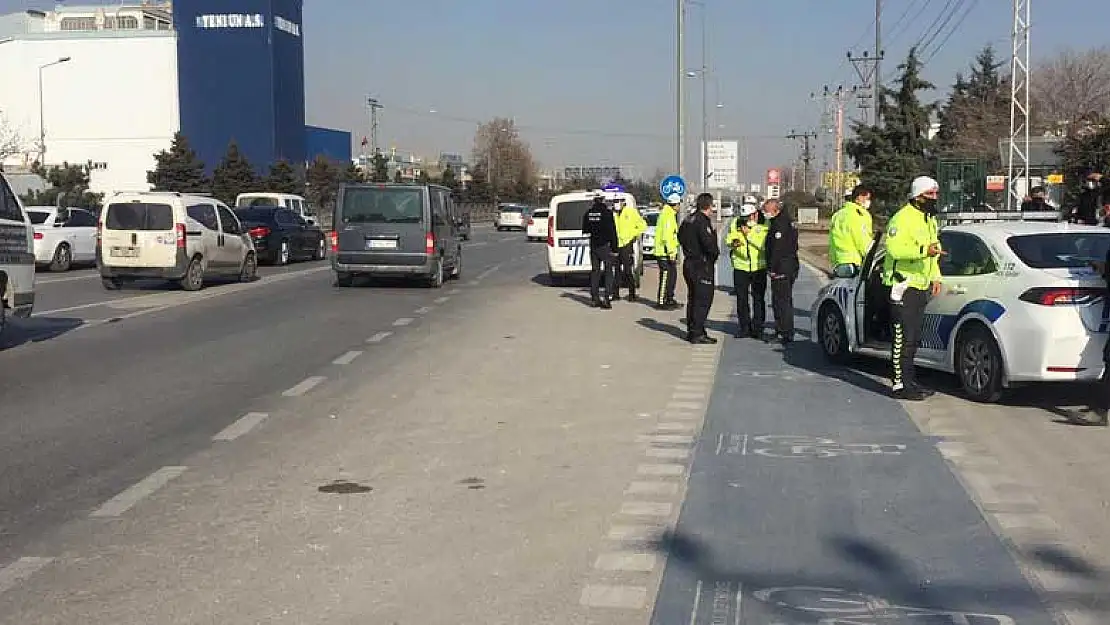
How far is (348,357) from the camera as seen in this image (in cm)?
1293

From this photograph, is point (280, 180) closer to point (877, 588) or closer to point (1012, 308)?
point (1012, 308)

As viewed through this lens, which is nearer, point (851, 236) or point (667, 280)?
point (851, 236)

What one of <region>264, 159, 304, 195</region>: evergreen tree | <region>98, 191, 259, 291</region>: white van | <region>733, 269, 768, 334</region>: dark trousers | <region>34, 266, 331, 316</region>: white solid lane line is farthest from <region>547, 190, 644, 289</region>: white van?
<region>264, 159, 304, 195</region>: evergreen tree

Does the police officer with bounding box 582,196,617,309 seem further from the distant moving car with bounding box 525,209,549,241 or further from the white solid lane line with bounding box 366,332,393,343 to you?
the distant moving car with bounding box 525,209,549,241

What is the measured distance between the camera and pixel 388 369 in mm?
12031

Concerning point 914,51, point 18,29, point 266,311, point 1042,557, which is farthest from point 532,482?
point 18,29

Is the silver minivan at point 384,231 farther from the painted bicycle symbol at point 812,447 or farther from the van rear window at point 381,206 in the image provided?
the painted bicycle symbol at point 812,447

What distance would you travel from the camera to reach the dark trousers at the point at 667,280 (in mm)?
18781

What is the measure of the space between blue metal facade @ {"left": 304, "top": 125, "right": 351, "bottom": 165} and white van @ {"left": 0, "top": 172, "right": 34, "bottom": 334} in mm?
103585

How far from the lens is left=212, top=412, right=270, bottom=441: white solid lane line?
855 cm

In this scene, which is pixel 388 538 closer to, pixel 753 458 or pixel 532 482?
pixel 532 482

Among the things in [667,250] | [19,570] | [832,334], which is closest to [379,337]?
[667,250]

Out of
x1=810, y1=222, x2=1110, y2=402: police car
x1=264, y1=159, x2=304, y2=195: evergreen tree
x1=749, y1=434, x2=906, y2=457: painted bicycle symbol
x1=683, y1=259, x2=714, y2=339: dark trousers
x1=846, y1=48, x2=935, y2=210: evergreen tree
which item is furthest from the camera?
x1=264, y1=159, x2=304, y2=195: evergreen tree

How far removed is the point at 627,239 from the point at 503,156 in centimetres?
10200
